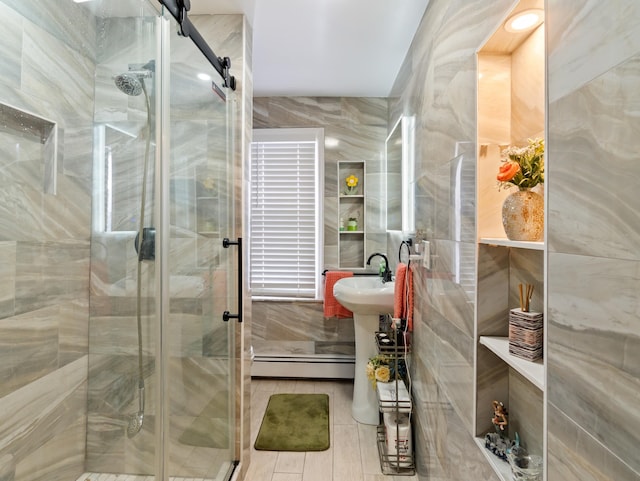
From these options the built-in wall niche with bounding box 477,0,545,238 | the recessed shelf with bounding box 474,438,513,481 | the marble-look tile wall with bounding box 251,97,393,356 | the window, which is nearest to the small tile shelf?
the marble-look tile wall with bounding box 251,97,393,356

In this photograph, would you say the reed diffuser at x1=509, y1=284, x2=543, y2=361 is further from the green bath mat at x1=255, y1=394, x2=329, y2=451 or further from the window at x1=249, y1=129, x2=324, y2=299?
the window at x1=249, y1=129, x2=324, y2=299

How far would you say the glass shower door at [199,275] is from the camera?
1.37 m

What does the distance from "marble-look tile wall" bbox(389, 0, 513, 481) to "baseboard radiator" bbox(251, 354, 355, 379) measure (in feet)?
3.71

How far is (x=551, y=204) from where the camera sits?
0.78 metres

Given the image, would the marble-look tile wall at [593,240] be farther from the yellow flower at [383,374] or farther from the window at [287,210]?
the window at [287,210]

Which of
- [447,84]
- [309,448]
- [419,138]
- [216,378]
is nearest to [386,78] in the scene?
[419,138]

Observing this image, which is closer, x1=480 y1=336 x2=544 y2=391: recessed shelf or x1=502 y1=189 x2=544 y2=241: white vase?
x1=480 y1=336 x2=544 y2=391: recessed shelf

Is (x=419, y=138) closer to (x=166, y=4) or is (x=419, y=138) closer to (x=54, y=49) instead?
(x=166, y=4)

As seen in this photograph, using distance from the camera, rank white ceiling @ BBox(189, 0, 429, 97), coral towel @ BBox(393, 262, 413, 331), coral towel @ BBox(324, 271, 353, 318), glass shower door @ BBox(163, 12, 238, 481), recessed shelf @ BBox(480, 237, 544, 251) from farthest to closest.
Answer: coral towel @ BBox(324, 271, 353, 318) → coral towel @ BBox(393, 262, 413, 331) → white ceiling @ BBox(189, 0, 429, 97) → glass shower door @ BBox(163, 12, 238, 481) → recessed shelf @ BBox(480, 237, 544, 251)

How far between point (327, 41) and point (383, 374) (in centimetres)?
222

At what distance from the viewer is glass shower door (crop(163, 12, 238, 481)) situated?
4.48 feet

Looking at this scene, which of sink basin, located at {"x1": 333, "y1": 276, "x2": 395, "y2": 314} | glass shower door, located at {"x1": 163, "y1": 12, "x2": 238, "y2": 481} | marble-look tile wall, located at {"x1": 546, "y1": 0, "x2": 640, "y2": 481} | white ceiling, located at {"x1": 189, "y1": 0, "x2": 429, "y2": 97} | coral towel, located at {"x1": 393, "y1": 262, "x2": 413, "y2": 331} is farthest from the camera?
sink basin, located at {"x1": 333, "y1": 276, "x2": 395, "y2": 314}

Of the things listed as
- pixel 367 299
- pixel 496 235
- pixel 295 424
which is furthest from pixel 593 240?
pixel 295 424

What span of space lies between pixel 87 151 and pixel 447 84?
4.77ft
